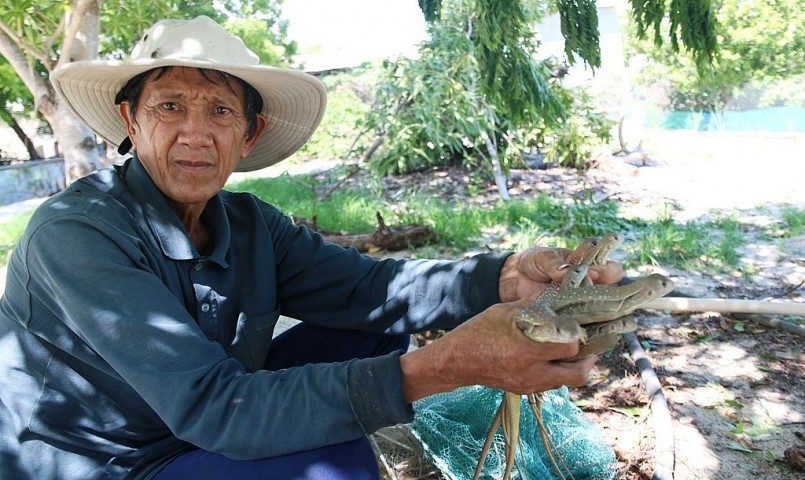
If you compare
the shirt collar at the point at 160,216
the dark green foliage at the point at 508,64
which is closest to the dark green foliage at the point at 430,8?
the dark green foliage at the point at 508,64

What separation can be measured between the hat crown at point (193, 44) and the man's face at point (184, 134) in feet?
0.20

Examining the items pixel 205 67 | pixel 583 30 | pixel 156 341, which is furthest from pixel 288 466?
pixel 583 30

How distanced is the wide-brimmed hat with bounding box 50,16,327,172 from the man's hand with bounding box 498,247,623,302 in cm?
91

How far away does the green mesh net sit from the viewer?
2.13 metres

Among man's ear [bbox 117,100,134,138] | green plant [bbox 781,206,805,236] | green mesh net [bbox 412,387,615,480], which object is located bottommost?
green plant [bbox 781,206,805,236]

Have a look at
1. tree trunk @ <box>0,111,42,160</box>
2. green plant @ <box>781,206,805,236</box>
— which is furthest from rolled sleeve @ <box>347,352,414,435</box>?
tree trunk @ <box>0,111,42,160</box>

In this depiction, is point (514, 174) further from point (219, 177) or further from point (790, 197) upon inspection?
point (219, 177)

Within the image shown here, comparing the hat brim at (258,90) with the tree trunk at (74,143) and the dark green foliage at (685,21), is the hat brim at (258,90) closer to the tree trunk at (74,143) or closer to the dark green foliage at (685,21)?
the dark green foliage at (685,21)

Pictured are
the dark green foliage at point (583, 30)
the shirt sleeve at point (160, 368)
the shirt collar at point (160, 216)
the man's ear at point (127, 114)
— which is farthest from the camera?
the dark green foliage at point (583, 30)

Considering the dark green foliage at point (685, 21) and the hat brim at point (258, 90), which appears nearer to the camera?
the hat brim at point (258, 90)

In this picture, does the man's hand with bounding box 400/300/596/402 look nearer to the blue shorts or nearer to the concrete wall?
the blue shorts

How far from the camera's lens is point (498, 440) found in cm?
226

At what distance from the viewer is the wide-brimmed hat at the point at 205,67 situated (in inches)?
67.8

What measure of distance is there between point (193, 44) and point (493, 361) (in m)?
1.22
